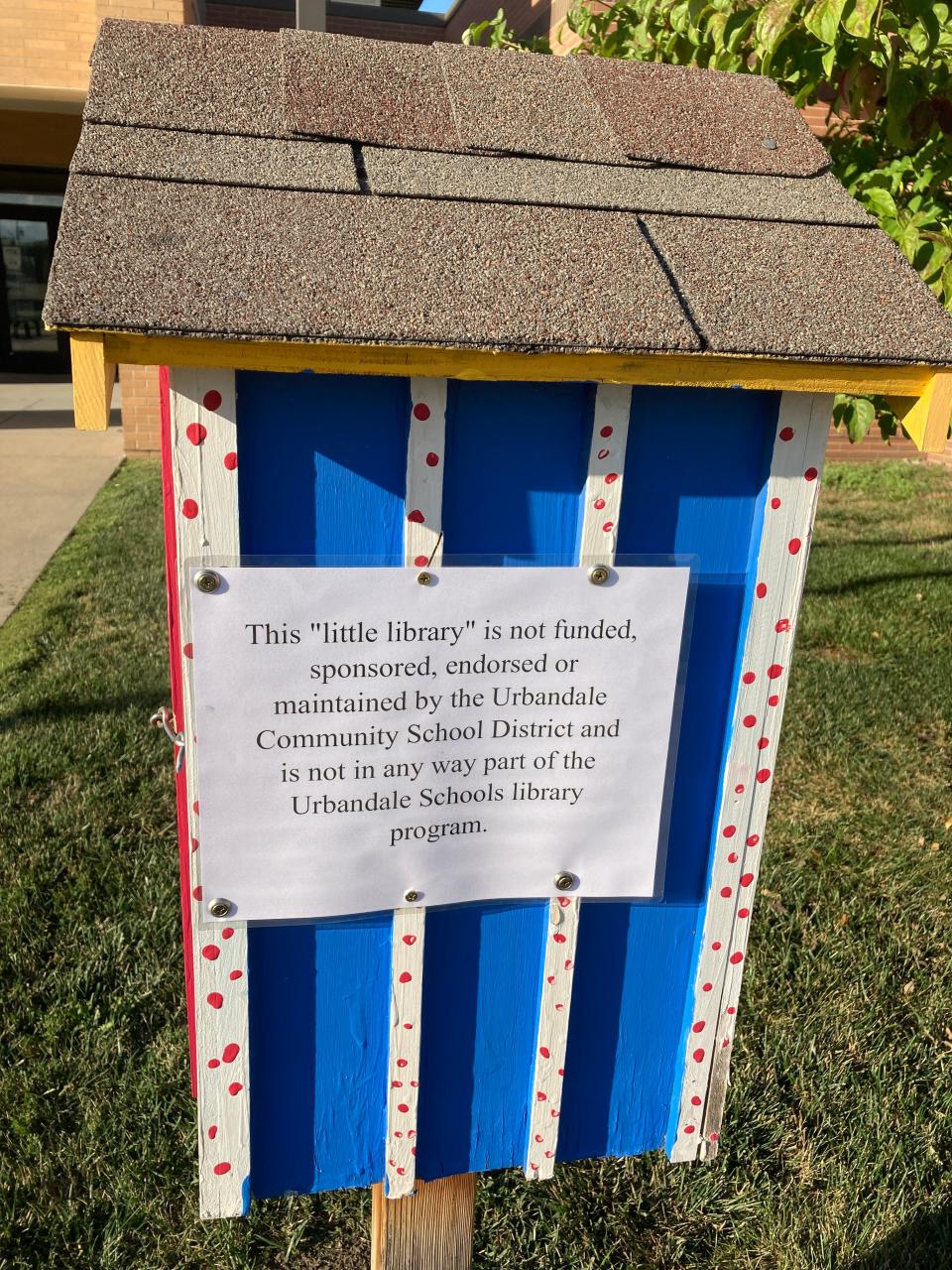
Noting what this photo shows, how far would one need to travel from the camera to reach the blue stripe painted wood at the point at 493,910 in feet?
4.32

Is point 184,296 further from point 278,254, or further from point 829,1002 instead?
point 829,1002

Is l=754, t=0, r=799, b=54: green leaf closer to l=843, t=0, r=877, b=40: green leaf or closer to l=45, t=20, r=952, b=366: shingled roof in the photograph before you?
l=843, t=0, r=877, b=40: green leaf

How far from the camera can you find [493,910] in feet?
5.08

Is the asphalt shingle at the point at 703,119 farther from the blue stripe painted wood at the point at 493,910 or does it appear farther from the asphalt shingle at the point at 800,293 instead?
the blue stripe painted wood at the point at 493,910

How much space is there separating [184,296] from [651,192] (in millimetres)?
689

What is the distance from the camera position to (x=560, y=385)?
135cm

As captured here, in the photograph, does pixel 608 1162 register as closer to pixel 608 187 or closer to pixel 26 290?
pixel 608 187

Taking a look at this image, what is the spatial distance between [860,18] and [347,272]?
1.92 m

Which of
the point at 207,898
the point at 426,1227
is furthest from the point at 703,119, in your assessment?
the point at 426,1227

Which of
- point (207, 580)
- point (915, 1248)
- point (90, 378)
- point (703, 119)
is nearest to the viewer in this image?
point (90, 378)

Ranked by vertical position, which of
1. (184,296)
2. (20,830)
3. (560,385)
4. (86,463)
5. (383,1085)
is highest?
(184,296)

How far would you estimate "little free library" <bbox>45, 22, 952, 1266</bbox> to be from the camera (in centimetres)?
124

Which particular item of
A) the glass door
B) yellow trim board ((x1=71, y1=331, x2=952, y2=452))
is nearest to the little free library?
yellow trim board ((x1=71, y1=331, x2=952, y2=452))

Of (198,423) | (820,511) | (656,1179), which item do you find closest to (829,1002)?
(656,1179)
